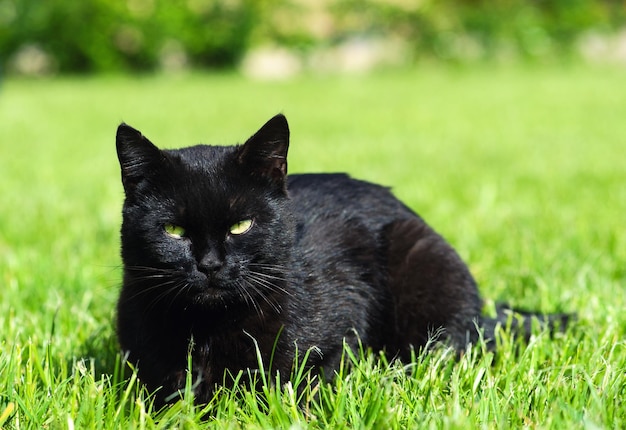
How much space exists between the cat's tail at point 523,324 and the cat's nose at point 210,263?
3.19 ft

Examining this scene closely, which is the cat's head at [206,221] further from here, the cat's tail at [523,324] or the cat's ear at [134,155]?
the cat's tail at [523,324]

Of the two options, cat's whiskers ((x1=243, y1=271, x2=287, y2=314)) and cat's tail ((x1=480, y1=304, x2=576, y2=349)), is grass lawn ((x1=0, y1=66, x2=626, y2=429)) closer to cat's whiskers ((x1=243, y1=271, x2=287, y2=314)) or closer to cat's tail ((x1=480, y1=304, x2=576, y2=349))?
cat's tail ((x1=480, y1=304, x2=576, y2=349))

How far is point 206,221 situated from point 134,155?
11.0 inches

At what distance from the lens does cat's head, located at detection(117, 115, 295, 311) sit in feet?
6.40

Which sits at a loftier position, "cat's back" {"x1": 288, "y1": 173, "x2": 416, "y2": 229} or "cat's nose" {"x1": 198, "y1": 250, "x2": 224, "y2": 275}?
"cat's back" {"x1": 288, "y1": 173, "x2": 416, "y2": 229}

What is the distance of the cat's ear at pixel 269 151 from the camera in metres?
2.02

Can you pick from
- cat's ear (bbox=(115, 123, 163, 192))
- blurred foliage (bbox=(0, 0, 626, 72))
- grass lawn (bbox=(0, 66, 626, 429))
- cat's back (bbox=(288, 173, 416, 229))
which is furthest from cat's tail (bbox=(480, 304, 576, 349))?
blurred foliage (bbox=(0, 0, 626, 72))

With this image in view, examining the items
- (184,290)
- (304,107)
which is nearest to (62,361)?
(184,290)

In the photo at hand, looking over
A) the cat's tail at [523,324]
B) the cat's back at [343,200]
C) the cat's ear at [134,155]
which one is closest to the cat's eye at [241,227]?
the cat's ear at [134,155]

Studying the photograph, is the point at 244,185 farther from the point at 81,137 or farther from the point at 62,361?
the point at 81,137

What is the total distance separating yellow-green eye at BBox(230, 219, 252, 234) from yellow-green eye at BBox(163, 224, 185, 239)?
14 centimetres

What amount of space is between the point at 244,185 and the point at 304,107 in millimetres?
9271

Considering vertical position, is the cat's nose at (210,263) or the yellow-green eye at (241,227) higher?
the yellow-green eye at (241,227)

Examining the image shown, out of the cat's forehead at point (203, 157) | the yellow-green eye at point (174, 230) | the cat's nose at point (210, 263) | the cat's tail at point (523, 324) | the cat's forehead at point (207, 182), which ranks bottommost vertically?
the cat's tail at point (523, 324)
